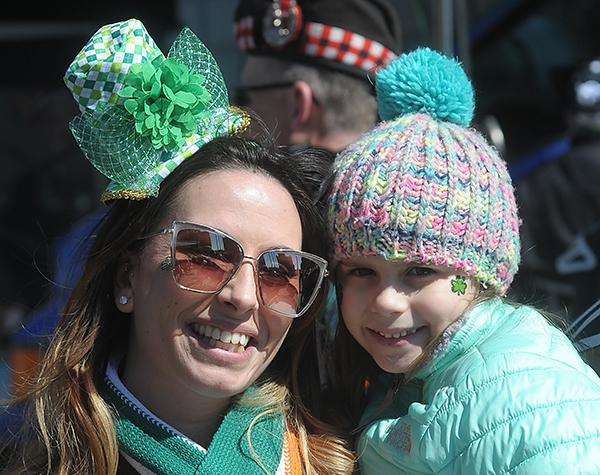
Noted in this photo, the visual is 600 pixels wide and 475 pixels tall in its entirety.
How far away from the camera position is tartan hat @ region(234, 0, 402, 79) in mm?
2973

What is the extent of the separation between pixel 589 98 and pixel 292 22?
1789mm

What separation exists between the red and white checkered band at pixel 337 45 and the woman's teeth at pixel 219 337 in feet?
5.16

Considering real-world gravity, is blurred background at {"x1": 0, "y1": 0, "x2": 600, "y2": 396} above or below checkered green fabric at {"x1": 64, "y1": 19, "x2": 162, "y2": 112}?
below

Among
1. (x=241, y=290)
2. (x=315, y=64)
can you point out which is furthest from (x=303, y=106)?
(x=241, y=290)

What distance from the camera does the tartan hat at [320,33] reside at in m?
2.97

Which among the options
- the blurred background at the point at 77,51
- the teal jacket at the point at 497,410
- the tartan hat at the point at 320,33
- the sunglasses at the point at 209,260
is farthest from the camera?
the blurred background at the point at 77,51

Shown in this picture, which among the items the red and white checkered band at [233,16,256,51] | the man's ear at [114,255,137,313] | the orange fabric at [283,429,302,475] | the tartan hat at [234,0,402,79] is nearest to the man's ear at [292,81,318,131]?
the tartan hat at [234,0,402,79]

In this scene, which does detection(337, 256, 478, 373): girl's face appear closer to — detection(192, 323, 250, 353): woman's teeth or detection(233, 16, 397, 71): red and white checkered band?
detection(192, 323, 250, 353): woman's teeth

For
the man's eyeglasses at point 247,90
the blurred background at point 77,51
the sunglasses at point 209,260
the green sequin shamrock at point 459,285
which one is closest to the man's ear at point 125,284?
the sunglasses at point 209,260

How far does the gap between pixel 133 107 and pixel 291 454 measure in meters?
0.93

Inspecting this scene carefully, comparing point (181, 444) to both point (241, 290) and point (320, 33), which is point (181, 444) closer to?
point (241, 290)

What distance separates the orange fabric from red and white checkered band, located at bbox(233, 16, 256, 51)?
1735 millimetres

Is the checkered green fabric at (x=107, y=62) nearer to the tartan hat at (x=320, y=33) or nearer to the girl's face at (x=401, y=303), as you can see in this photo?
the girl's face at (x=401, y=303)

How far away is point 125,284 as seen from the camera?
187 cm
